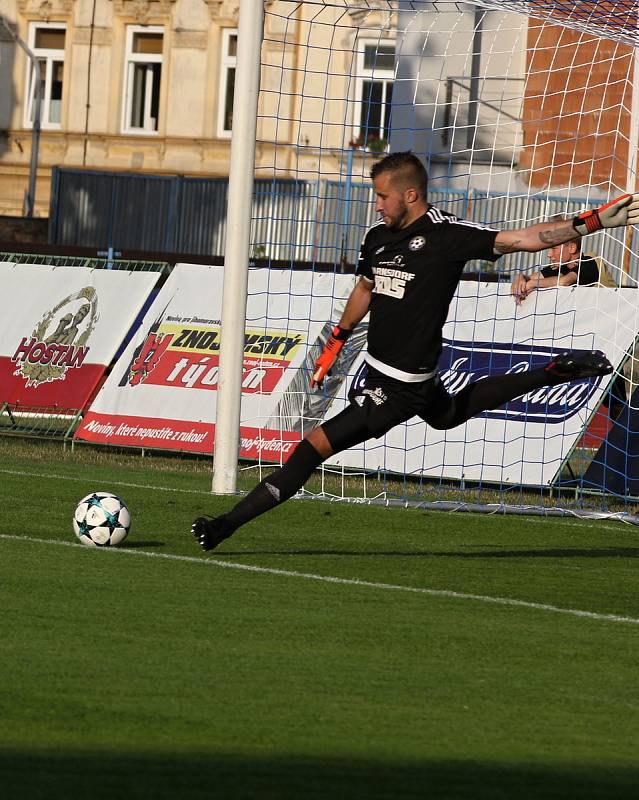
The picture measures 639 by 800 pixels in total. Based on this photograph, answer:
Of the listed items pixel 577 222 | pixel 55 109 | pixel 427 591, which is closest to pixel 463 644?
pixel 427 591

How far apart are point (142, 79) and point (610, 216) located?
3917 centimetres

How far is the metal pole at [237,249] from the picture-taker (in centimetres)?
1253

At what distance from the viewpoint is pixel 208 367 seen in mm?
15203

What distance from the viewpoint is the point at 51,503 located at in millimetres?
11102

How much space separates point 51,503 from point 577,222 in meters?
4.50

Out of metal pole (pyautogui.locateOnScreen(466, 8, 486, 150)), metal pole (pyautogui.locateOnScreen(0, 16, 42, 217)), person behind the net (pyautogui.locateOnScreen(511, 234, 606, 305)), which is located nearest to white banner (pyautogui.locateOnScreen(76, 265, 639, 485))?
person behind the net (pyautogui.locateOnScreen(511, 234, 606, 305))

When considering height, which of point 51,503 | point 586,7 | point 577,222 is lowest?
point 51,503

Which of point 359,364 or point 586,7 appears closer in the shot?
point 586,7

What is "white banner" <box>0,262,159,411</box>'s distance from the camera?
16109 mm

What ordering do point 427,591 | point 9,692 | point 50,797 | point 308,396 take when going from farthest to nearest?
point 308,396, point 427,591, point 9,692, point 50,797

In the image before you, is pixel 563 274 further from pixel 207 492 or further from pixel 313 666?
pixel 313 666

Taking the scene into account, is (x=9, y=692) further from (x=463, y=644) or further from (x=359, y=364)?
(x=359, y=364)

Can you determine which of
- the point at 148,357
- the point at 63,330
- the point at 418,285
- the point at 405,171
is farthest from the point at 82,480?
the point at 405,171

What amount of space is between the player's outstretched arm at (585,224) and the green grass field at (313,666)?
5.86 feet
